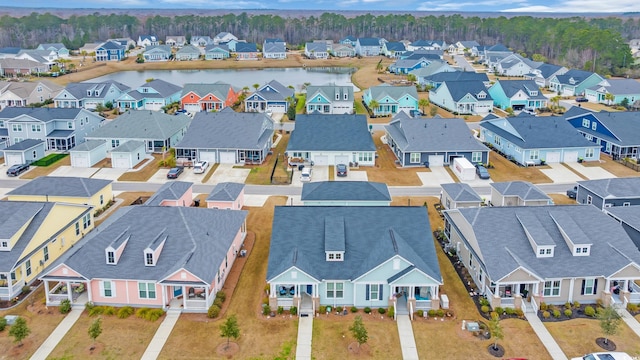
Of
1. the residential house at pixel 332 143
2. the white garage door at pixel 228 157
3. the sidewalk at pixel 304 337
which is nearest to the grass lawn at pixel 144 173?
the white garage door at pixel 228 157

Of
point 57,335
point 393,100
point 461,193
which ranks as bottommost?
point 57,335

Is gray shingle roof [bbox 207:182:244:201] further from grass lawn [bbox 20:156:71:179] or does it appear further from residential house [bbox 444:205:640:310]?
grass lawn [bbox 20:156:71:179]

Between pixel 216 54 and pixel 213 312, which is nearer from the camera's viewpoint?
pixel 213 312

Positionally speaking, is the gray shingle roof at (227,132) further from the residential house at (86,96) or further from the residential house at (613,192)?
the residential house at (613,192)

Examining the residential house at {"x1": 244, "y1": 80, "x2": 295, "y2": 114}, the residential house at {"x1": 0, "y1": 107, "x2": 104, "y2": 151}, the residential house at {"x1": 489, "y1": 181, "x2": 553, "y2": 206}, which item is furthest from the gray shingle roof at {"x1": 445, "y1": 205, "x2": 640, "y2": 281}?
the residential house at {"x1": 244, "y1": 80, "x2": 295, "y2": 114}

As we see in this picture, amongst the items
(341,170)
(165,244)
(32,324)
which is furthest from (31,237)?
(341,170)

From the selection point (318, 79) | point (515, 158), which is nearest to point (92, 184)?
point (515, 158)

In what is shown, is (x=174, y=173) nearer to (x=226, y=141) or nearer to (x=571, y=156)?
(x=226, y=141)
